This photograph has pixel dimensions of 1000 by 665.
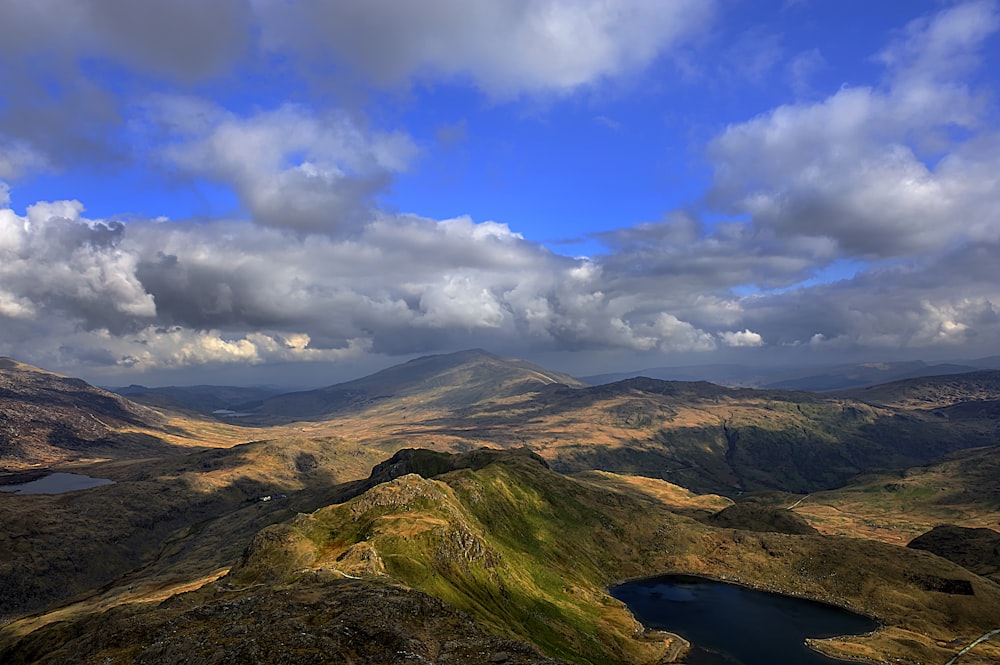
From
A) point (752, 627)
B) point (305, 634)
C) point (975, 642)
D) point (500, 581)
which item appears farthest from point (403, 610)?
point (975, 642)

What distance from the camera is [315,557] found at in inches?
5600

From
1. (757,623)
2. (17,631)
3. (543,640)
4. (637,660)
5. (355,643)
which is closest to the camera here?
(355,643)

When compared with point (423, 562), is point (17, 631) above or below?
below

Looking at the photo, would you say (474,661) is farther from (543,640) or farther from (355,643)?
(543,640)

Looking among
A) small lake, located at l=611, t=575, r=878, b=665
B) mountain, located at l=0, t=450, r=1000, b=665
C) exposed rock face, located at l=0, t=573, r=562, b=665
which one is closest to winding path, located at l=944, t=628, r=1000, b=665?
mountain, located at l=0, t=450, r=1000, b=665

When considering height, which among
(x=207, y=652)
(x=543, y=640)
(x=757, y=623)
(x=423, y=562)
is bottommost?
(x=757, y=623)

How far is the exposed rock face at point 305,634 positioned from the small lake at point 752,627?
309 feet

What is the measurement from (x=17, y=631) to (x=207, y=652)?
15051cm

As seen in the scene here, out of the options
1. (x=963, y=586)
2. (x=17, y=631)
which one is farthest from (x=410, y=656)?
(x=963, y=586)

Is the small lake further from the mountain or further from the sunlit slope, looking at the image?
the sunlit slope

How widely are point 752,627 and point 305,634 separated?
159 meters

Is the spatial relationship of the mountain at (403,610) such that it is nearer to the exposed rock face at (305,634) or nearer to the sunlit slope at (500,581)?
the exposed rock face at (305,634)

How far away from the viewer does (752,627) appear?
181 meters

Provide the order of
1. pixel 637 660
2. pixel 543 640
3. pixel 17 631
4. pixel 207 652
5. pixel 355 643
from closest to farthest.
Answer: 1. pixel 207 652
2. pixel 355 643
3. pixel 543 640
4. pixel 637 660
5. pixel 17 631
